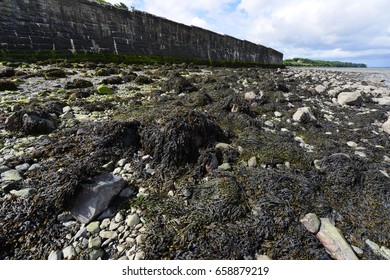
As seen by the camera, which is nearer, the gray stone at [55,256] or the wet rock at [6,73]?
the gray stone at [55,256]

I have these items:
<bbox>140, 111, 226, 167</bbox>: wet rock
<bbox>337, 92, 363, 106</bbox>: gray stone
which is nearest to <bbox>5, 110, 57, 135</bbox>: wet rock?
<bbox>140, 111, 226, 167</bbox>: wet rock

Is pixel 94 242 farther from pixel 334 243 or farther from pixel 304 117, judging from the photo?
pixel 304 117

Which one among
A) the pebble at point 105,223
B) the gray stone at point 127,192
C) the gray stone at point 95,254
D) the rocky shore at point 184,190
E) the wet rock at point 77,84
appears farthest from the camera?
the wet rock at point 77,84

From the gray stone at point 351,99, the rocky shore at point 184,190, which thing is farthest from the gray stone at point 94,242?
the gray stone at point 351,99

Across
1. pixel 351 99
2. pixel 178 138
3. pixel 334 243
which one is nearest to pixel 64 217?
pixel 178 138

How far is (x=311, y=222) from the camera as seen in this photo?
6.81 ft

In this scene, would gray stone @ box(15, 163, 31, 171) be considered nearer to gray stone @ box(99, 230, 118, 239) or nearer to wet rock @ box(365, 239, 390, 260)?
gray stone @ box(99, 230, 118, 239)

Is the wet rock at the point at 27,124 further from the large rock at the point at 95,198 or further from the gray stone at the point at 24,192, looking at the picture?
the large rock at the point at 95,198

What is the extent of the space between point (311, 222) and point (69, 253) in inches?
90.1

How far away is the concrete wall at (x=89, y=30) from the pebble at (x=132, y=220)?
1459 centimetres

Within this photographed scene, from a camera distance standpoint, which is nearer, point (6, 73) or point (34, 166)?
point (34, 166)

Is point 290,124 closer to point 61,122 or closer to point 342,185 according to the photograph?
point 342,185

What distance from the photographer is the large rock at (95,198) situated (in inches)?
81.0
